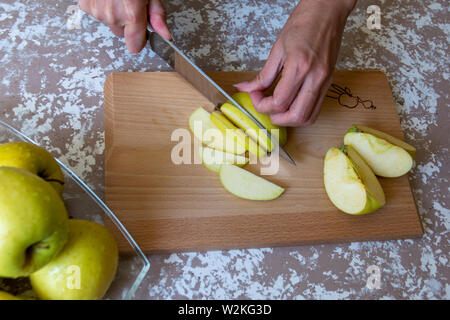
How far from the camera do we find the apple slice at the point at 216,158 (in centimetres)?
99

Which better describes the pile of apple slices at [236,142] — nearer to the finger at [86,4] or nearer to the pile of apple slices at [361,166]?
the pile of apple slices at [361,166]

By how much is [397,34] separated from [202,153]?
2.48 ft

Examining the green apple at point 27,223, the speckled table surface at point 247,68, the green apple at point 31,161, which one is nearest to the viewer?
the green apple at point 27,223

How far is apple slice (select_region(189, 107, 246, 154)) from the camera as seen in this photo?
1.02 metres

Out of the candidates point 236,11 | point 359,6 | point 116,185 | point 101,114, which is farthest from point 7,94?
point 359,6

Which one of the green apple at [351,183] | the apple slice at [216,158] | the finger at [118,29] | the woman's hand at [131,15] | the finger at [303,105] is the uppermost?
the woman's hand at [131,15]

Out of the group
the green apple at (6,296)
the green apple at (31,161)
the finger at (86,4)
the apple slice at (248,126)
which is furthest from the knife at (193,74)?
the green apple at (6,296)

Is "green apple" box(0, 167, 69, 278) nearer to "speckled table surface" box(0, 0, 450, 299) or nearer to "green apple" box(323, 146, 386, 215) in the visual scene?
"speckled table surface" box(0, 0, 450, 299)

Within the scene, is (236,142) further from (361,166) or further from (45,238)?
(45,238)

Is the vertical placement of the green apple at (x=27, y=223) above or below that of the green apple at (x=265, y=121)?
above

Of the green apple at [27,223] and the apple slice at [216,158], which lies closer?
the green apple at [27,223]

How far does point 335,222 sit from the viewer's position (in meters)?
0.97

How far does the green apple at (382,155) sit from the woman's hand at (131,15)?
0.51 metres

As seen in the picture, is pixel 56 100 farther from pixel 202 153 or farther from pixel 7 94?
pixel 202 153
